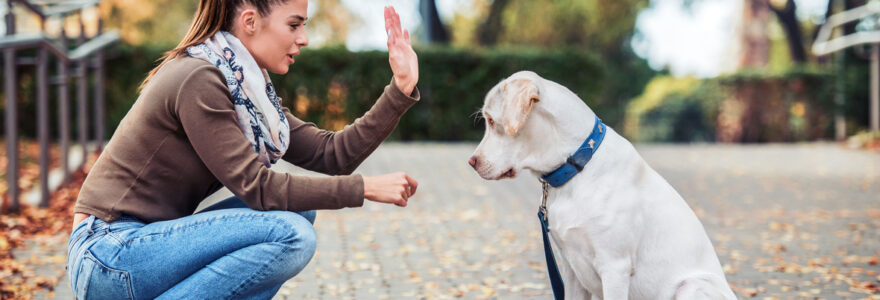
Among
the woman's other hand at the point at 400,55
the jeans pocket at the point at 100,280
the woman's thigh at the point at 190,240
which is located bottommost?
the jeans pocket at the point at 100,280

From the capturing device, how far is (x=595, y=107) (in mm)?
15758

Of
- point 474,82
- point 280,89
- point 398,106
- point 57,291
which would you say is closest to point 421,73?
point 474,82

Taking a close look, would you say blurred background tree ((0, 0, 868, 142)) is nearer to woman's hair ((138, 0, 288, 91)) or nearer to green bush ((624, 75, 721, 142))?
green bush ((624, 75, 721, 142))

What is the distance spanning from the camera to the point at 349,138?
351 cm

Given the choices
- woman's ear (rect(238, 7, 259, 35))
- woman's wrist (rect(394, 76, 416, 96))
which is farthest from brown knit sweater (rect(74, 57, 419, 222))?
woman's wrist (rect(394, 76, 416, 96))

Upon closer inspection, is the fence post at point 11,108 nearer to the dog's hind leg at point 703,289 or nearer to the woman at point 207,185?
the woman at point 207,185

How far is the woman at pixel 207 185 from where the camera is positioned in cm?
285

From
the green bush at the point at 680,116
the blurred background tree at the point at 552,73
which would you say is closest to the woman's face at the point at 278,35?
the blurred background tree at the point at 552,73

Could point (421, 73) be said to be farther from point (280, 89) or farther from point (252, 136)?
point (252, 136)

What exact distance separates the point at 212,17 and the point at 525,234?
4506mm

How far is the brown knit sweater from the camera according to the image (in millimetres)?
2818

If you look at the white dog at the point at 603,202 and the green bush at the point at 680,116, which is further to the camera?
the green bush at the point at 680,116

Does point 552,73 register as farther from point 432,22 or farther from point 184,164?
point 184,164

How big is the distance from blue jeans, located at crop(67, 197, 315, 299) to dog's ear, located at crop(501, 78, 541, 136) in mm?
870
